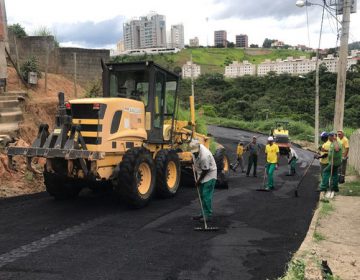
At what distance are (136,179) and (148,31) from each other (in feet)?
133

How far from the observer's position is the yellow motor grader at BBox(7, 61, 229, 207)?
8.62 meters

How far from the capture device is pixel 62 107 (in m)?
8.86

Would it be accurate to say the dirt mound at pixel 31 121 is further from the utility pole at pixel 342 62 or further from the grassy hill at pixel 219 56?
the grassy hill at pixel 219 56

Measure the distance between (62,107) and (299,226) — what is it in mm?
5218

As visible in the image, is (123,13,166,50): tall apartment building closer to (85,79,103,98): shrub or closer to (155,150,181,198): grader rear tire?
(85,79,103,98): shrub

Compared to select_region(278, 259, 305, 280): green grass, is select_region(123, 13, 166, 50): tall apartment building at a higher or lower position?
higher

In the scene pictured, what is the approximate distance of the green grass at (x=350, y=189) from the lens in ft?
39.0

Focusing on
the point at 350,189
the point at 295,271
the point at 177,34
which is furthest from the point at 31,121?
the point at 177,34

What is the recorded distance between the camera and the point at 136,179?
902cm

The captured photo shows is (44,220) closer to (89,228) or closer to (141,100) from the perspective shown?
(89,228)

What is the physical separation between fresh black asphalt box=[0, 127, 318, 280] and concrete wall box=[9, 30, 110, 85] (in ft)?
32.4

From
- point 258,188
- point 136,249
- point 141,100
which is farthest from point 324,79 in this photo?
point 136,249

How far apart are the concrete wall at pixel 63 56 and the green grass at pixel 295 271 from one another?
1545cm

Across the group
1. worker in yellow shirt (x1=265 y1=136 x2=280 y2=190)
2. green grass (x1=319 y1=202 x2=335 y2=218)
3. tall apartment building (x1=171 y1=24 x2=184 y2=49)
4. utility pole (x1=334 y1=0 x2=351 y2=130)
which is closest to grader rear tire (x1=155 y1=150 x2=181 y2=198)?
worker in yellow shirt (x1=265 y1=136 x2=280 y2=190)
